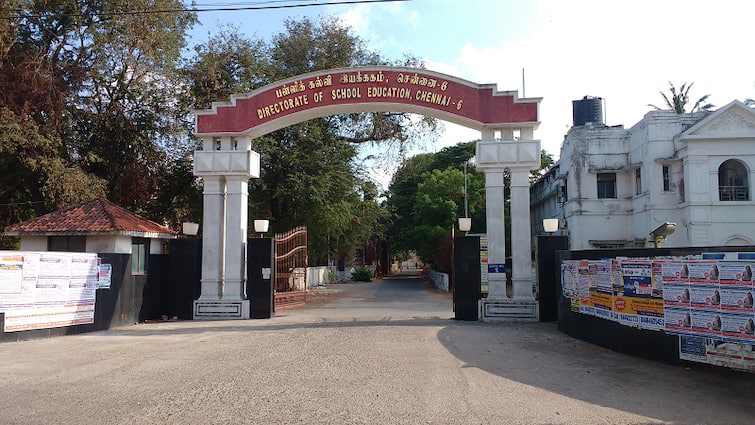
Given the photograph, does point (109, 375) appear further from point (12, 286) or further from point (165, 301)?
point (165, 301)

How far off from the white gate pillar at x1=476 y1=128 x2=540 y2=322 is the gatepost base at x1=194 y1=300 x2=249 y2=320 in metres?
6.61

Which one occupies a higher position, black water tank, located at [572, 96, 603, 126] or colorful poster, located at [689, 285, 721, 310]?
black water tank, located at [572, 96, 603, 126]

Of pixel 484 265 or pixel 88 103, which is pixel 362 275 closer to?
pixel 88 103

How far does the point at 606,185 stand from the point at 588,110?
6287 mm

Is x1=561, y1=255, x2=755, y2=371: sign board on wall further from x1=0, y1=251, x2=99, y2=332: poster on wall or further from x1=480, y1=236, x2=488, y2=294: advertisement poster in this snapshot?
x1=0, y1=251, x2=99, y2=332: poster on wall

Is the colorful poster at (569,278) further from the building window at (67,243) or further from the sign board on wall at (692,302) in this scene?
the building window at (67,243)

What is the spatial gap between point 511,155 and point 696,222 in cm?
1674

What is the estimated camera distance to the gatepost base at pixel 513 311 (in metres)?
14.3

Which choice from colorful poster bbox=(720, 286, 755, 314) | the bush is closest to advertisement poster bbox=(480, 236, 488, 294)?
colorful poster bbox=(720, 286, 755, 314)

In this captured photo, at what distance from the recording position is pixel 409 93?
15289 mm

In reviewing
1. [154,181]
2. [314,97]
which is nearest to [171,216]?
[154,181]

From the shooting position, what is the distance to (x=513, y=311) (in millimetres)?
14328

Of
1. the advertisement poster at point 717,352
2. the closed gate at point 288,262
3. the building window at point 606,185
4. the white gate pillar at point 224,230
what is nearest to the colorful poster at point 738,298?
the advertisement poster at point 717,352

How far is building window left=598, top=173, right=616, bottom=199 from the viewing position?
30.8 meters
